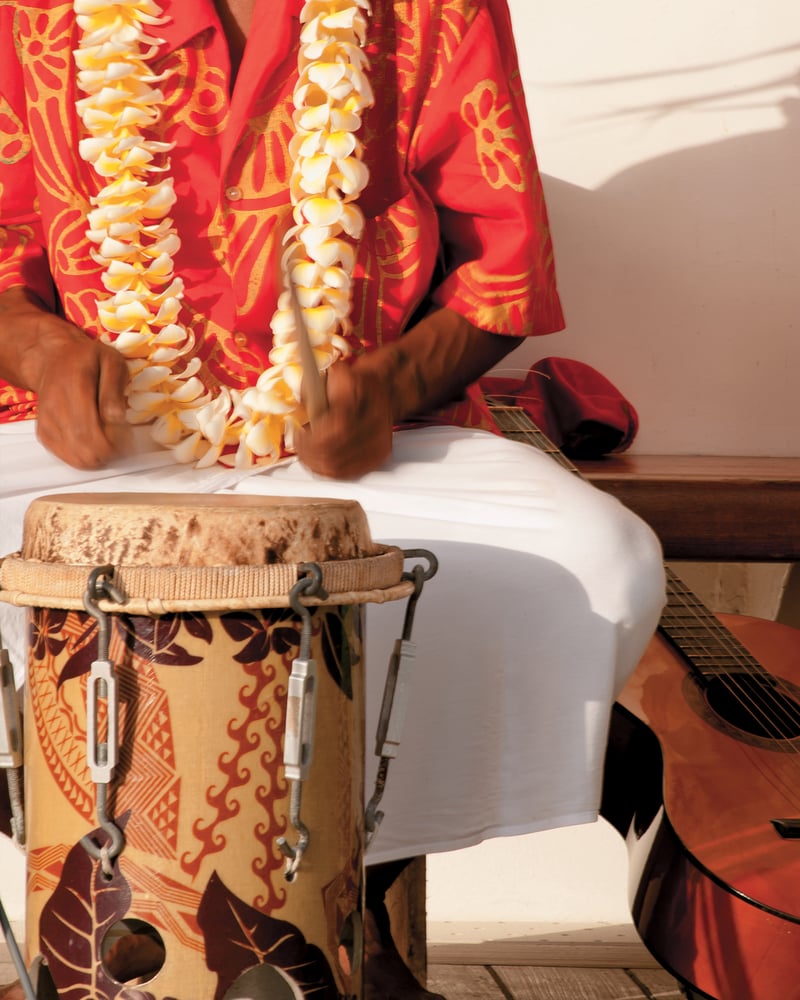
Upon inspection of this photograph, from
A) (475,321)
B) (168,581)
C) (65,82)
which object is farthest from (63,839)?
(65,82)

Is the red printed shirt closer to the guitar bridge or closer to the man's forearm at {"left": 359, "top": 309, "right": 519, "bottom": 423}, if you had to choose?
the man's forearm at {"left": 359, "top": 309, "right": 519, "bottom": 423}

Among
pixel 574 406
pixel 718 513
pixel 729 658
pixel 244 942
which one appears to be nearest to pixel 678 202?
pixel 574 406

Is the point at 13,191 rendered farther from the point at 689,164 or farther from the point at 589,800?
the point at 689,164

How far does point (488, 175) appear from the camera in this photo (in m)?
1.74

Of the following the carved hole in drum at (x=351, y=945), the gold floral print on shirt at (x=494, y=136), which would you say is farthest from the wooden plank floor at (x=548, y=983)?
the gold floral print on shirt at (x=494, y=136)

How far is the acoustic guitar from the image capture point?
1.46 meters

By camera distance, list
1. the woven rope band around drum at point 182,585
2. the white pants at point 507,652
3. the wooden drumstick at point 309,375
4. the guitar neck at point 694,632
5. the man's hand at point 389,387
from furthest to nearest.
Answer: the guitar neck at point 694,632, the man's hand at point 389,387, the white pants at point 507,652, the wooden drumstick at point 309,375, the woven rope band around drum at point 182,585

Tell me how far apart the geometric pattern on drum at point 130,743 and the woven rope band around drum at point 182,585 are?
31mm

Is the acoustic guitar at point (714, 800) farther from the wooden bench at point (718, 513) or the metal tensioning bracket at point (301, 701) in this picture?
the metal tensioning bracket at point (301, 701)

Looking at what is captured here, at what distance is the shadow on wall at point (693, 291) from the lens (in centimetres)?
267

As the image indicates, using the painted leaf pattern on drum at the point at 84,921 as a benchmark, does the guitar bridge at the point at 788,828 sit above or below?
below

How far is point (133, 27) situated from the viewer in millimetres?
1658

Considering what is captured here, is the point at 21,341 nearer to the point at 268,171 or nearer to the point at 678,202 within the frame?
the point at 268,171

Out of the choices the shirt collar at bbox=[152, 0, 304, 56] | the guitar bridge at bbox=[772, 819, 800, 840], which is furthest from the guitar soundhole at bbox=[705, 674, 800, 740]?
the shirt collar at bbox=[152, 0, 304, 56]
